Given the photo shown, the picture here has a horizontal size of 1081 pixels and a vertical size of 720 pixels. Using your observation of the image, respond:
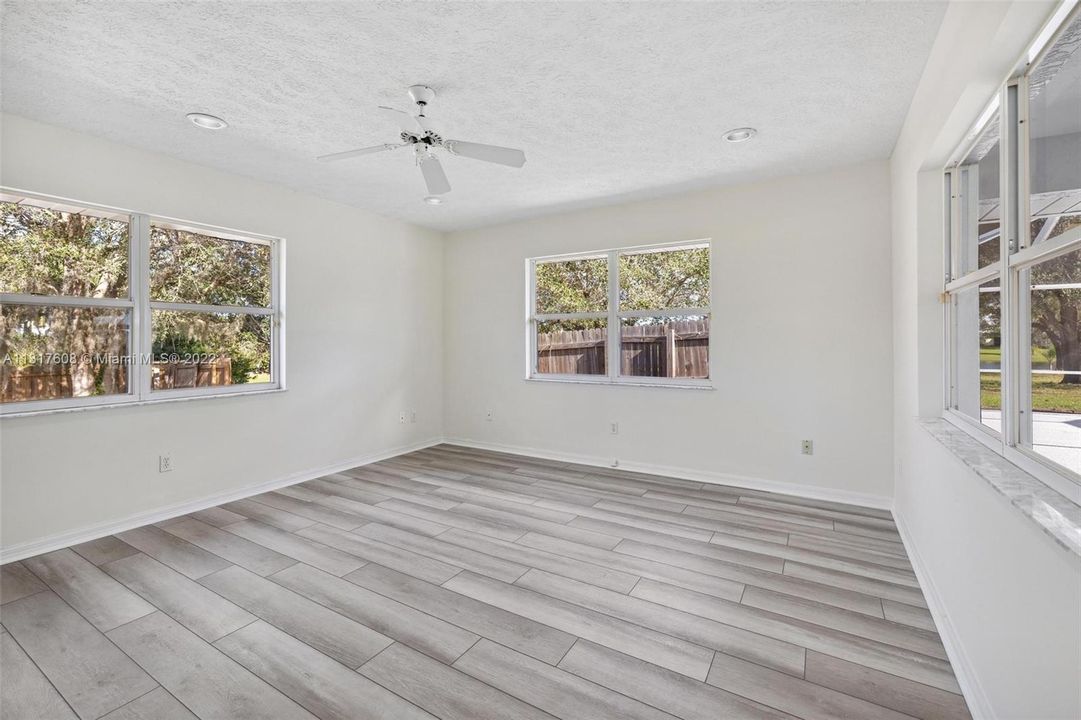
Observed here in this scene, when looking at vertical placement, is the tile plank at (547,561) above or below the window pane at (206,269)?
below

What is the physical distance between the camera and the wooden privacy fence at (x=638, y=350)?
4359mm

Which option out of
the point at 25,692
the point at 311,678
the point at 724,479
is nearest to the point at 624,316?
the point at 724,479

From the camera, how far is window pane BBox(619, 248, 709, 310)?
14.1 ft

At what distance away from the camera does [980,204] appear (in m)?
2.10

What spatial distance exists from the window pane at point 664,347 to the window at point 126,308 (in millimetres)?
3168

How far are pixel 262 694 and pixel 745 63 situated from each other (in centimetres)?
325

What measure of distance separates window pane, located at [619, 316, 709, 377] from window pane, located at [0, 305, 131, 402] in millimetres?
3953

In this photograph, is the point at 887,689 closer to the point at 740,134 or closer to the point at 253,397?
the point at 740,134

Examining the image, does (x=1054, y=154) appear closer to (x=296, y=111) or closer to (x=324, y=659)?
(x=324, y=659)

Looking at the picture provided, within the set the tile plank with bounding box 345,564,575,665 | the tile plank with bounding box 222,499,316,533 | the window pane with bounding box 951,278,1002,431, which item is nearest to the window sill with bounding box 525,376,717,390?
the window pane with bounding box 951,278,1002,431

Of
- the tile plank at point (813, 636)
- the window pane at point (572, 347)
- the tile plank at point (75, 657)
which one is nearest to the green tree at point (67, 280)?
the tile plank at point (75, 657)

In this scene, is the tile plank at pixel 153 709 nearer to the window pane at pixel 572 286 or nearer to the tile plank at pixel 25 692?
the tile plank at pixel 25 692

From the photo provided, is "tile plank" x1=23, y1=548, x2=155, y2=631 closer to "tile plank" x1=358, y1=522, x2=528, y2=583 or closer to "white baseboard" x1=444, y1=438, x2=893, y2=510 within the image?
"tile plank" x1=358, y1=522, x2=528, y2=583

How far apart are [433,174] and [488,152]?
1.29ft
